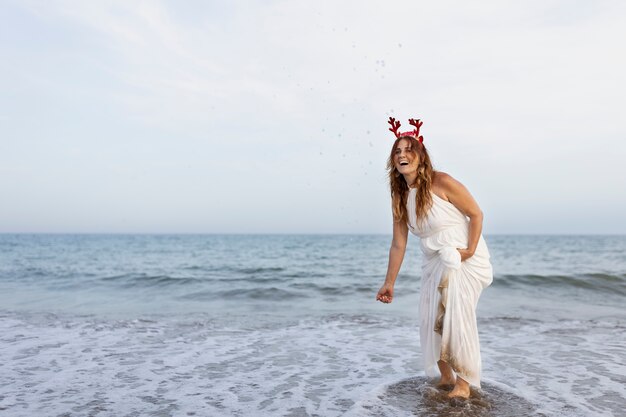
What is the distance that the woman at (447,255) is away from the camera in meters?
4.26

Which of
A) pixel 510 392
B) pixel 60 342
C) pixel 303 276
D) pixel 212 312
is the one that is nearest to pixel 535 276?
pixel 303 276

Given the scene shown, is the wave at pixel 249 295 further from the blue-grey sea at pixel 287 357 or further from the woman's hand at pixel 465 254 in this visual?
the woman's hand at pixel 465 254

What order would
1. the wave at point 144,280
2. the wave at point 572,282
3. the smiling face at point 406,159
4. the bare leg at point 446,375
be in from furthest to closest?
the wave at point 144,280, the wave at point 572,282, the bare leg at point 446,375, the smiling face at point 406,159

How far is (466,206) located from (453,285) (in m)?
0.66

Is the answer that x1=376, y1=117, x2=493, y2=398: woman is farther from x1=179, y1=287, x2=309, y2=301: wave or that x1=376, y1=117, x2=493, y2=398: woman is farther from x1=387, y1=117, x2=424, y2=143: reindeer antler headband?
x1=179, y1=287, x2=309, y2=301: wave

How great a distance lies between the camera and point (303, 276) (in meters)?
19.6

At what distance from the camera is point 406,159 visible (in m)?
4.37

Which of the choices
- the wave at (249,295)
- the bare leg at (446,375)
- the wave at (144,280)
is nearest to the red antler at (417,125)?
the bare leg at (446,375)

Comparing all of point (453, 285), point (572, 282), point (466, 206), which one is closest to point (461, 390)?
point (453, 285)

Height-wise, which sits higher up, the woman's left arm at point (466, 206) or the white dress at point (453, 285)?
the woman's left arm at point (466, 206)

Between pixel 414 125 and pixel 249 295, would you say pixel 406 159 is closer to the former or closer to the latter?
pixel 414 125

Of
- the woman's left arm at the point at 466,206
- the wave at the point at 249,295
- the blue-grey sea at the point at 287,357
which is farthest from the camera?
the wave at the point at 249,295

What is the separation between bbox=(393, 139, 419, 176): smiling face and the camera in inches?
171

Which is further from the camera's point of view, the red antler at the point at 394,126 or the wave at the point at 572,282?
the wave at the point at 572,282
